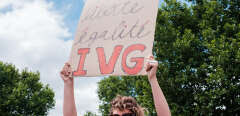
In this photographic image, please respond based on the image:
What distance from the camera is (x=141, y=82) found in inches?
639

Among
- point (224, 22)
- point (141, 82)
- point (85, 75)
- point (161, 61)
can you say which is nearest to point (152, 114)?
point (141, 82)

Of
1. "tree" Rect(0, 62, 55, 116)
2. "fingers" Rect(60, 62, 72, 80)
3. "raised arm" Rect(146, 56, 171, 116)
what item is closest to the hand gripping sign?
"fingers" Rect(60, 62, 72, 80)

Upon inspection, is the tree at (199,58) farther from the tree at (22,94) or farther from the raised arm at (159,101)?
the tree at (22,94)

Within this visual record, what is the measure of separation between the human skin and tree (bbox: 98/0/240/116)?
11.0 meters

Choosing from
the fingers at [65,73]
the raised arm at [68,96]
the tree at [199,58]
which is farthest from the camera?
the tree at [199,58]

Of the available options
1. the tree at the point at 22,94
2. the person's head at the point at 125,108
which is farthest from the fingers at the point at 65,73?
the tree at the point at 22,94

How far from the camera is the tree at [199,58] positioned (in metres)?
13.6

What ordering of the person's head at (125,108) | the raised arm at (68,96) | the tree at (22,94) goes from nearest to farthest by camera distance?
the person's head at (125,108), the raised arm at (68,96), the tree at (22,94)

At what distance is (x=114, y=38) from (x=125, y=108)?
5.43ft

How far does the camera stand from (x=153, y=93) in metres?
2.62

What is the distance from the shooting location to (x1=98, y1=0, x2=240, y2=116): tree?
13.6 m

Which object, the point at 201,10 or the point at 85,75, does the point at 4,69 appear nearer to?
the point at 201,10

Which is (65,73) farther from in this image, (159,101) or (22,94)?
(22,94)

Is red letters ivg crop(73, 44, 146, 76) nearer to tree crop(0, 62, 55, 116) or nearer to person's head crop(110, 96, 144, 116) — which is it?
person's head crop(110, 96, 144, 116)
